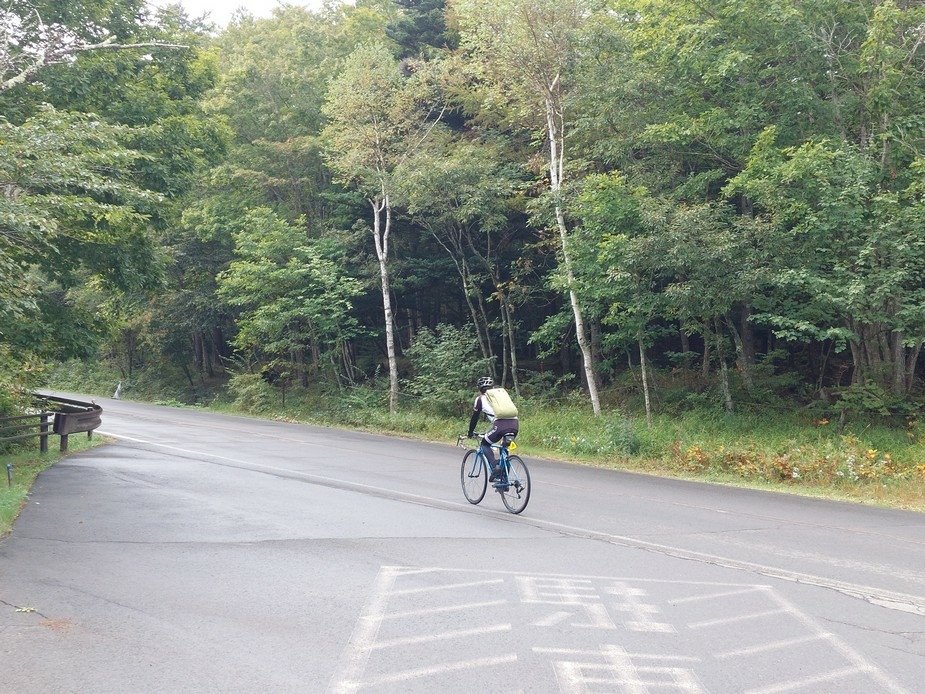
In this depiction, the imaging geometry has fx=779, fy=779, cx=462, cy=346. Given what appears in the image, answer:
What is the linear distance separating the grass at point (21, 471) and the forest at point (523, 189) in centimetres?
200

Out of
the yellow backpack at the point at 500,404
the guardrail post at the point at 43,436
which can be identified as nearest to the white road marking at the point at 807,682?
the yellow backpack at the point at 500,404

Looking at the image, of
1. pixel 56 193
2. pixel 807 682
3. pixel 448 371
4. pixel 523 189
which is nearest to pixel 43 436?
pixel 56 193

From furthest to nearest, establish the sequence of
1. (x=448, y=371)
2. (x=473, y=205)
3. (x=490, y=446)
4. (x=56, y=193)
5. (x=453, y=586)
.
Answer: (x=448, y=371) < (x=473, y=205) < (x=56, y=193) < (x=490, y=446) < (x=453, y=586)

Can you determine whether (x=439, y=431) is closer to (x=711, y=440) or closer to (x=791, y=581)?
(x=711, y=440)

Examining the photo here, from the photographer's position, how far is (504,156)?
27.3 m

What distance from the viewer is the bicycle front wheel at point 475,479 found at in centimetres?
1165

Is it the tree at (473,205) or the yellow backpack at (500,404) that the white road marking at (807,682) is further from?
the tree at (473,205)

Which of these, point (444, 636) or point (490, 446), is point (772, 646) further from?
point (490, 446)

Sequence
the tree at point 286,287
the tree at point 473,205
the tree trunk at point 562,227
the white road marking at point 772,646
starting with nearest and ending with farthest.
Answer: the white road marking at point 772,646
the tree trunk at point 562,227
the tree at point 473,205
the tree at point 286,287

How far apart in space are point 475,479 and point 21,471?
28.5ft

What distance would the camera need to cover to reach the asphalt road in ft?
16.8

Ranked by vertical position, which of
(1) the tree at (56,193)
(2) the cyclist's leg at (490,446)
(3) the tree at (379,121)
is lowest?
(2) the cyclist's leg at (490,446)

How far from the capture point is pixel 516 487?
1098cm

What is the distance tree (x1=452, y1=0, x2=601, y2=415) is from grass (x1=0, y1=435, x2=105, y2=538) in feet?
43.0
